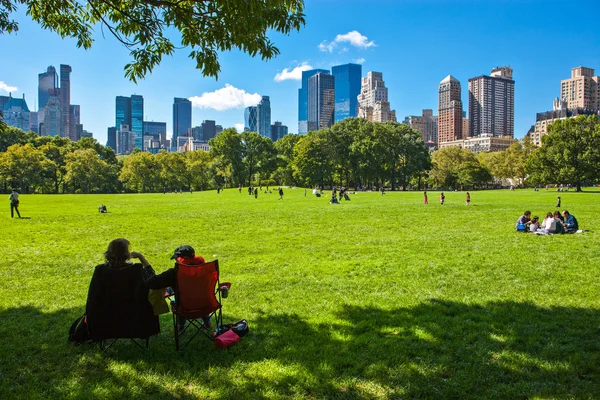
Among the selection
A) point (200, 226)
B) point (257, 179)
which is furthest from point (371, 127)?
point (200, 226)

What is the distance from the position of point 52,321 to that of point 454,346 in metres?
6.12

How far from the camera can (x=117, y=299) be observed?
17.0 ft

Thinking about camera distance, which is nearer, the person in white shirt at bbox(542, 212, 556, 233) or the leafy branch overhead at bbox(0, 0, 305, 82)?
the leafy branch overhead at bbox(0, 0, 305, 82)

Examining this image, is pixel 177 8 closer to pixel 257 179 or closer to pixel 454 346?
pixel 454 346

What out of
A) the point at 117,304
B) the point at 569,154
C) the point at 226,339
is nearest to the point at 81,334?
the point at 117,304

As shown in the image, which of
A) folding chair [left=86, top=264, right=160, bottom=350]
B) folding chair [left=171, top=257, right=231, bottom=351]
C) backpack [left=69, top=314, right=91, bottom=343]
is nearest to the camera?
folding chair [left=86, top=264, right=160, bottom=350]

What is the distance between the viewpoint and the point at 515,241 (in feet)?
46.4

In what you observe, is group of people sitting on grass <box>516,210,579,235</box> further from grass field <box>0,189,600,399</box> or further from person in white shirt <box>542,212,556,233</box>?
grass field <box>0,189,600,399</box>

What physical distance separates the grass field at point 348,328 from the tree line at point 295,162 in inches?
2527

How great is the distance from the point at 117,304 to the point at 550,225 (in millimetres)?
15758

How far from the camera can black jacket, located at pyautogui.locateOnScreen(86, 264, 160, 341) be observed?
16.8ft

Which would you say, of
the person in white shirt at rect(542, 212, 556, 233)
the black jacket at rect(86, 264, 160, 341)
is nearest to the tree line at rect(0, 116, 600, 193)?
the person in white shirt at rect(542, 212, 556, 233)

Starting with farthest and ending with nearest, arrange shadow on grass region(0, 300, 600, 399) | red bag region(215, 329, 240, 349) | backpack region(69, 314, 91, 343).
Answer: backpack region(69, 314, 91, 343) < red bag region(215, 329, 240, 349) < shadow on grass region(0, 300, 600, 399)

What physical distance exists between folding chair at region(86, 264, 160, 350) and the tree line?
7102cm
